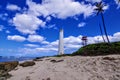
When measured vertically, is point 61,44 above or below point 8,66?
above

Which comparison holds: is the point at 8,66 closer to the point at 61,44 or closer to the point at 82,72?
the point at 82,72

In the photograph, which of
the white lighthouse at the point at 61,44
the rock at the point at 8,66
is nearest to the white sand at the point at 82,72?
the rock at the point at 8,66

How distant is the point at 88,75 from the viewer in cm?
1571

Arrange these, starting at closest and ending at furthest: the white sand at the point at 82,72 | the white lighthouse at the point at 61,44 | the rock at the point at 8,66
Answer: the white sand at the point at 82,72 < the rock at the point at 8,66 < the white lighthouse at the point at 61,44

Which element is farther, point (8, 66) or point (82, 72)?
point (8, 66)

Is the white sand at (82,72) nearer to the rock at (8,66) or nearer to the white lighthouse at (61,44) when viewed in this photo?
the rock at (8,66)

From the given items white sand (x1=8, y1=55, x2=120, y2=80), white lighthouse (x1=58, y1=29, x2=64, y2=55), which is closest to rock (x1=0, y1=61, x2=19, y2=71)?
white sand (x1=8, y1=55, x2=120, y2=80)

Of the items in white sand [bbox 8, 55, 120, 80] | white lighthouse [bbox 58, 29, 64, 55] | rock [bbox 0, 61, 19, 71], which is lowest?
white sand [bbox 8, 55, 120, 80]

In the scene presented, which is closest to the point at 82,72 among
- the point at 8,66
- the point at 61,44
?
the point at 8,66

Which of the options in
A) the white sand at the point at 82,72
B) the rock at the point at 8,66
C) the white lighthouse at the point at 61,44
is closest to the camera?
the white sand at the point at 82,72

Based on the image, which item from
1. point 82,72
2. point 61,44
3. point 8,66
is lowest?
point 82,72

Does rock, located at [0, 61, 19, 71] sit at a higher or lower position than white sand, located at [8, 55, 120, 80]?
higher

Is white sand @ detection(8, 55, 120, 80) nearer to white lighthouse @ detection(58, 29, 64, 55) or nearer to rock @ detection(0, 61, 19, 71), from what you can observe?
rock @ detection(0, 61, 19, 71)

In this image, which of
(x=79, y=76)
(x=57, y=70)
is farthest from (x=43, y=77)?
(x=79, y=76)
